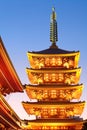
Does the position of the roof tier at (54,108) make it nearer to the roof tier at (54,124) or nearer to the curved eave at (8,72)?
the roof tier at (54,124)

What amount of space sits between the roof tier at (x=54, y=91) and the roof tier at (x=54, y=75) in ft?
4.92

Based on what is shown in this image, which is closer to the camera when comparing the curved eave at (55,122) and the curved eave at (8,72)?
the curved eave at (8,72)

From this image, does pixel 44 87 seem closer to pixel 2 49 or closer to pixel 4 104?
pixel 4 104

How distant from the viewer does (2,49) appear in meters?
18.1

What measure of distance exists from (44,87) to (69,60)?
602cm

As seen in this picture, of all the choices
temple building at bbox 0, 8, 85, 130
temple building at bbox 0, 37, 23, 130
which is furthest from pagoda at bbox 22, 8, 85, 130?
temple building at bbox 0, 37, 23, 130

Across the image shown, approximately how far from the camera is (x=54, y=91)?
47.8 m

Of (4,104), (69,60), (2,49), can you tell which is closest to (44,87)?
(69,60)

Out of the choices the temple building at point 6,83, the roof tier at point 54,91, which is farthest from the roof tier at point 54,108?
the temple building at point 6,83

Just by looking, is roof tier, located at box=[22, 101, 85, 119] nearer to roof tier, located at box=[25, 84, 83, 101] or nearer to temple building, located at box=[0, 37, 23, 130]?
roof tier, located at box=[25, 84, 83, 101]

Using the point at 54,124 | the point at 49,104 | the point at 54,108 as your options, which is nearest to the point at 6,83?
the point at 49,104

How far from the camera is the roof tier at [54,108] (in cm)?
4569

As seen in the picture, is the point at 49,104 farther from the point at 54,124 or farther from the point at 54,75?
the point at 54,75

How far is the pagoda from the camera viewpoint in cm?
4550
